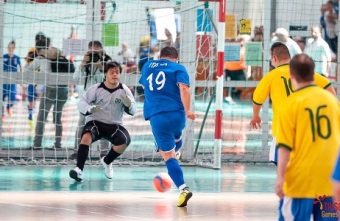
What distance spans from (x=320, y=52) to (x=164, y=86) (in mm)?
6737

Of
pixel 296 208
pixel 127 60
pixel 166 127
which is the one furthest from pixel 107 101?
pixel 296 208

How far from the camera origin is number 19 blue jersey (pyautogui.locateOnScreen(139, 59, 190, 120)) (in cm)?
1284

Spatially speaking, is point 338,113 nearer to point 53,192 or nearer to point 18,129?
point 53,192

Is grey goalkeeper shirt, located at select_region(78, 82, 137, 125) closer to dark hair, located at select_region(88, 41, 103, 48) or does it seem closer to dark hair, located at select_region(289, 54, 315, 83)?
dark hair, located at select_region(88, 41, 103, 48)

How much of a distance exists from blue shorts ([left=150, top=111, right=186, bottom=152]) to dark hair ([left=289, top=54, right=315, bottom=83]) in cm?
512

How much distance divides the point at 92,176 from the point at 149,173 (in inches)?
38.2

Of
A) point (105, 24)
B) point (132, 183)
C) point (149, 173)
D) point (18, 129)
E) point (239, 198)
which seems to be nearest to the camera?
point (239, 198)

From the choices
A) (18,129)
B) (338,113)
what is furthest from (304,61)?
(18,129)

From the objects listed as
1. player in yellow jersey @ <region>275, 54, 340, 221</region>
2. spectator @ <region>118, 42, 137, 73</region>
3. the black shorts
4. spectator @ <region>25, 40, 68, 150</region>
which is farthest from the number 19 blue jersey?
spectator @ <region>118, 42, 137, 73</region>

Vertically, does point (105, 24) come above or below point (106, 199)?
above

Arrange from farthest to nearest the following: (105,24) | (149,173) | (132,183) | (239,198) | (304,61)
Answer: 1. (105,24)
2. (149,173)
3. (132,183)
4. (239,198)
5. (304,61)

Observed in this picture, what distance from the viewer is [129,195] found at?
1331 cm

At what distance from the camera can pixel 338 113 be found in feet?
26.0

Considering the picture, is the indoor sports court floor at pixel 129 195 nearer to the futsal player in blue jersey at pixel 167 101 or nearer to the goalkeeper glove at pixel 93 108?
the futsal player in blue jersey at pixel 167 101
